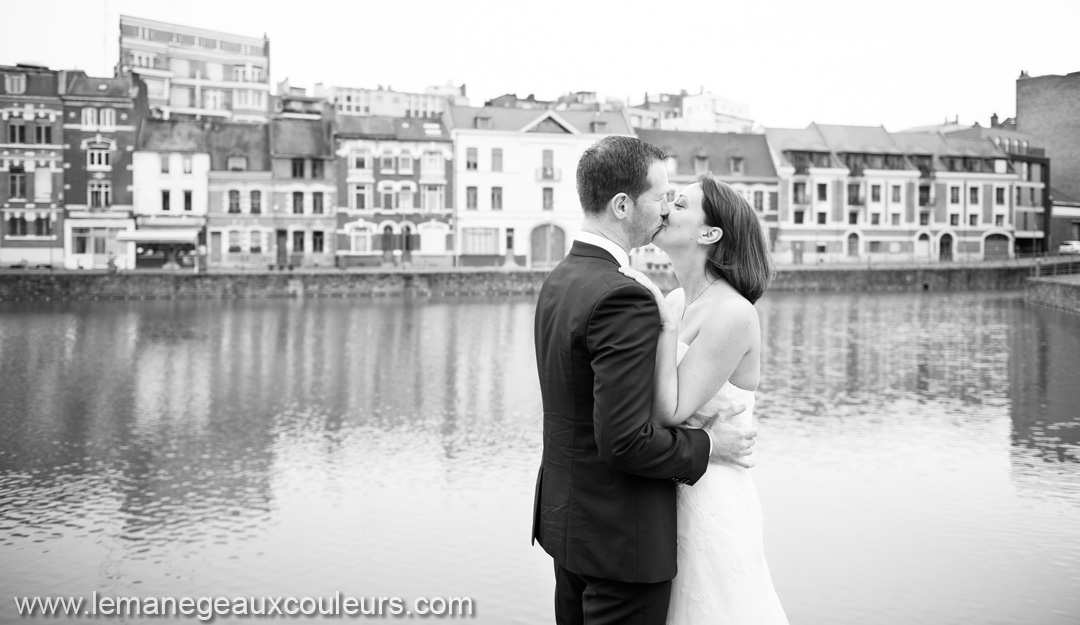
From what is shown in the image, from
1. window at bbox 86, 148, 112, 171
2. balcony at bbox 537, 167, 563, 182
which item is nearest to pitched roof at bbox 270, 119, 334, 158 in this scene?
window at bbox 86, 148, 112, 171

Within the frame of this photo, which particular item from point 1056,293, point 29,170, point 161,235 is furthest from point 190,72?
point 1056,293

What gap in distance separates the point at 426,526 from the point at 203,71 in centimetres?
9309

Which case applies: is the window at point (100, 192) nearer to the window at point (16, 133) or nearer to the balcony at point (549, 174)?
the window at point (16, 133)

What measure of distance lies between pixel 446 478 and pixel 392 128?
49.5m

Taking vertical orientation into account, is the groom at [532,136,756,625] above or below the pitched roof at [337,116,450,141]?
below

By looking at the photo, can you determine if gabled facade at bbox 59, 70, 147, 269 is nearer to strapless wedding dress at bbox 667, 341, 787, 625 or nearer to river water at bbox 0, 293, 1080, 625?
river water at bbox 0, 293, 1080, 625

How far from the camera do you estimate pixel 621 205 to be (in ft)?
12.2

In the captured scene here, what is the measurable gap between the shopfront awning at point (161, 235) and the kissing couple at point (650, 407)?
53.7 meters

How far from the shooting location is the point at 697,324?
3873mm

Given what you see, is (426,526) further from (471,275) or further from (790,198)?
(790,198)

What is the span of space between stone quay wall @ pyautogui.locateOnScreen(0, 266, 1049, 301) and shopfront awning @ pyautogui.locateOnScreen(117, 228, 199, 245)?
7.77 m

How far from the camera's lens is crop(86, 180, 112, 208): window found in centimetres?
5444

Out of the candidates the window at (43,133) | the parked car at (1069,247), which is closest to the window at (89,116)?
the window at (43,133)

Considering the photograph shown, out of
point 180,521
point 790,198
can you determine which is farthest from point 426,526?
point 790,198
